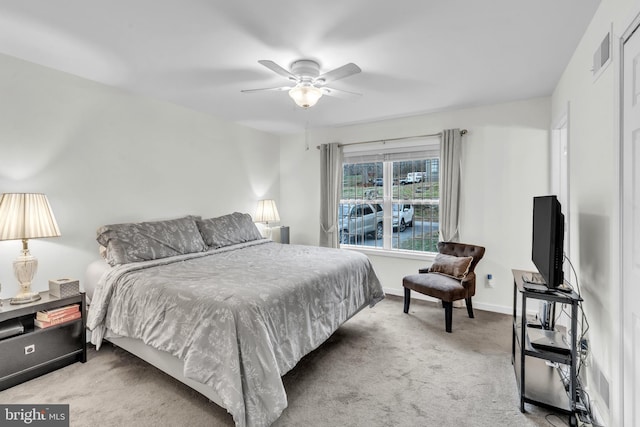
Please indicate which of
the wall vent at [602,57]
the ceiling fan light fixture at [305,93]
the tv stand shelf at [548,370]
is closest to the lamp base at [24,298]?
the ceiling fan light fixture at [305,93]

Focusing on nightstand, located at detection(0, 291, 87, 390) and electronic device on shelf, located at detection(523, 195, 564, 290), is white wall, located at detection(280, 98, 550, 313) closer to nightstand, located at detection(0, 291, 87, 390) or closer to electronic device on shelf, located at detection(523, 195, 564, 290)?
electronic device on shelf, located at detection(523, 195, 564, 290)

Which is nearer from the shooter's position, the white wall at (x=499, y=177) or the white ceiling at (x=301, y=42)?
the white ceiling at (x=301, y=42)

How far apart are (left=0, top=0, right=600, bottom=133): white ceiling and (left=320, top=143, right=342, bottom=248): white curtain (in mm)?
1533

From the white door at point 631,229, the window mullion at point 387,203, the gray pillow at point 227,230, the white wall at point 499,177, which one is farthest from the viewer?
the window mullion at point 387,203

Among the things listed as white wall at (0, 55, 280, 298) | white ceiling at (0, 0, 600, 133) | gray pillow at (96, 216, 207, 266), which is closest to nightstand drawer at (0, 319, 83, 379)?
white wall at (0, 55, 280, 298)

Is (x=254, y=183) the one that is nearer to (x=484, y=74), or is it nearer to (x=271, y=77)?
(x=271, y=77)

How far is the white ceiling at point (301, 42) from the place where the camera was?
1799mm

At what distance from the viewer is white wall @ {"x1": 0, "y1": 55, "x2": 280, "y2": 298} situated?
2.41 m

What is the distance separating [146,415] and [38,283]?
1.63 m

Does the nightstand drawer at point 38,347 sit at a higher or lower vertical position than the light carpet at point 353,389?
higher

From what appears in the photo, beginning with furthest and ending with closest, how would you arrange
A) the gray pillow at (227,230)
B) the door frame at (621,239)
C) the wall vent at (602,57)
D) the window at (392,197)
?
1. the window at (392,197)
2. the gray pillow at (227,230)
3. the wall vent at (602,57)
4. the door frame at (621,239)

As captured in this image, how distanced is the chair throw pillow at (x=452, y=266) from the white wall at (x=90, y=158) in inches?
118

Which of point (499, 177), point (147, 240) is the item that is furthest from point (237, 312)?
point (499, 177)

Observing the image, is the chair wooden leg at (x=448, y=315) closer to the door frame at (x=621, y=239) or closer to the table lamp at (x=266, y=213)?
the door frame at (x=621, y=239)
